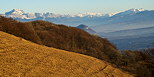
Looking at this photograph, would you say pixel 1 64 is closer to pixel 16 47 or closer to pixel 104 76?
pixel 16 47

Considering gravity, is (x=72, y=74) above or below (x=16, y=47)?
below

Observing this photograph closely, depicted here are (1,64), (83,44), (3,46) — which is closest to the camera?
(1,64)

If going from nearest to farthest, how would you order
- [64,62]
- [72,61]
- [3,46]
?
[3,46]
[64,62]
[72,61]

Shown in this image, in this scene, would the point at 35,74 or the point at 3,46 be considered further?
the point at 3,46

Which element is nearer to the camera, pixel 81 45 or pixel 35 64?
pixel 35 64

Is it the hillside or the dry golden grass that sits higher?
the dry golden grass

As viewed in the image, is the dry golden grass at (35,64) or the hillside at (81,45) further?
the hillside at (81,45)

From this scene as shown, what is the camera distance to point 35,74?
20078 millimetres

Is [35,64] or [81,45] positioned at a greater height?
[35,64]

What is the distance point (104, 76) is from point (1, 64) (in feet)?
42.1

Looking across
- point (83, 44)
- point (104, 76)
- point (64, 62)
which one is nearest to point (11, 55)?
point (64, 62)

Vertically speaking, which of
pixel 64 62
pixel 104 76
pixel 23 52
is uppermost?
pixel 23 52

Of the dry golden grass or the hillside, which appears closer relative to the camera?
the dry golden grass

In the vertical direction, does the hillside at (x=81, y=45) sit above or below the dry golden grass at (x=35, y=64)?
below
